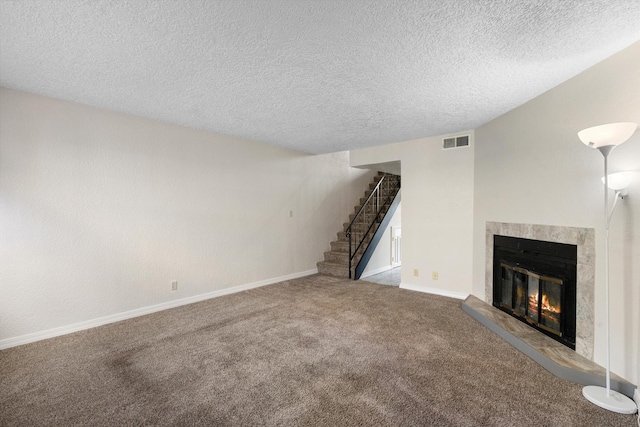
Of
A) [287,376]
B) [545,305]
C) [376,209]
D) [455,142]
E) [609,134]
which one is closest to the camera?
[609,134]

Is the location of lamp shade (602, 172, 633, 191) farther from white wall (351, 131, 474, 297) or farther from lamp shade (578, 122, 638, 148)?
white wall (351, 131, 474, 297)

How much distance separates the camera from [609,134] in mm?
1867

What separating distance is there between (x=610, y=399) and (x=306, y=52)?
311cm

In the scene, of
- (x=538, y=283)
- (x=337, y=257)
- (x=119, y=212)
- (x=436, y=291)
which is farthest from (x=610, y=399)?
(x=119, y=212)

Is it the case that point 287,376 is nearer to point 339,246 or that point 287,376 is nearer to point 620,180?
point 620,180

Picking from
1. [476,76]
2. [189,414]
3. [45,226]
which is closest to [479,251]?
[476,76]

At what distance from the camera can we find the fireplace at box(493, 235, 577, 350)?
8.27ft

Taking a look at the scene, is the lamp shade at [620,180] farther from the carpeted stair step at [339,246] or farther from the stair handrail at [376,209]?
the carpeted stair step at [339,246]

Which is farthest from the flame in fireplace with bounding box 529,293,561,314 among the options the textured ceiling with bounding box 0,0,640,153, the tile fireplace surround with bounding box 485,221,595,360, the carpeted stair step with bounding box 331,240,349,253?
the carpeted stair step with bounding box 331,240,349,253

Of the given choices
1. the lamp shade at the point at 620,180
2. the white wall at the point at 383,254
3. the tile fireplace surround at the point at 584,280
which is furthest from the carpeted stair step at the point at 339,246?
the lamp shade at the point at 620,180

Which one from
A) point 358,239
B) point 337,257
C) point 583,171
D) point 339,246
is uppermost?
point 583,171

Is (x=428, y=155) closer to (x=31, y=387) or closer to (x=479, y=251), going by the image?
(x=479, y=251)

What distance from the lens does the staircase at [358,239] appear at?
5598 mm

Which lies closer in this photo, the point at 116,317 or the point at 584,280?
the point at 584,280
